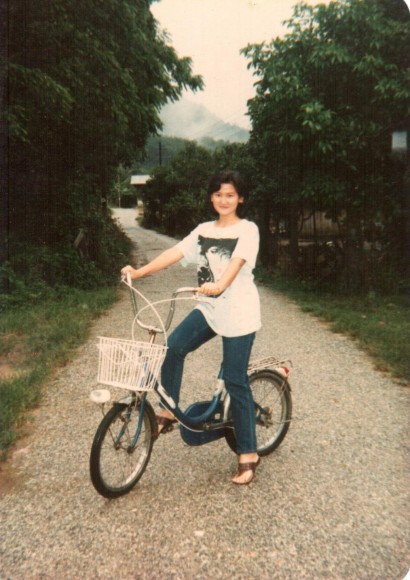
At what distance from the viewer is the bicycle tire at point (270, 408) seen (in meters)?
3.65

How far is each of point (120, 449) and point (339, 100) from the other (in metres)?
6.97

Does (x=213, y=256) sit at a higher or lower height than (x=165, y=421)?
higher

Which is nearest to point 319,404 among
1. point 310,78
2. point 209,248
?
point 209,248

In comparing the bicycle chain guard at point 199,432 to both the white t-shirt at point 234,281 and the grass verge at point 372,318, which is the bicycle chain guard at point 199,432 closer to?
the white t-shirt at point 234,281

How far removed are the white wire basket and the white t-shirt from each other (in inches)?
18.4

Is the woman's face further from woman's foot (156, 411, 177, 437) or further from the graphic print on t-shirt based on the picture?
woman's foot (156, 411, 177, 437)

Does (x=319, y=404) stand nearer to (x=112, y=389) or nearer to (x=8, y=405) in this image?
(x=112, y=389)

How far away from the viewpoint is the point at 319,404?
15.4ft

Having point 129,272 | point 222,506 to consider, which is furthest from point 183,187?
point 222,506

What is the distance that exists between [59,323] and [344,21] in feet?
19.3

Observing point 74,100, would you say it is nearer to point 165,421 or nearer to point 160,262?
point 160,262

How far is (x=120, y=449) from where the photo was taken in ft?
10.1

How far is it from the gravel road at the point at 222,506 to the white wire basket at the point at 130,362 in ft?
2.54

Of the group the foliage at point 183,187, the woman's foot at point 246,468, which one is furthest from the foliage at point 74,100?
the foliage at point 183,187
